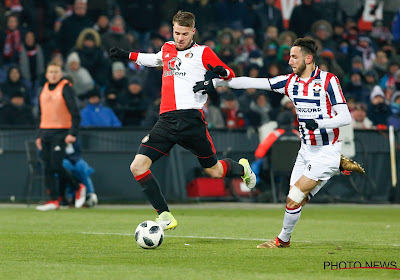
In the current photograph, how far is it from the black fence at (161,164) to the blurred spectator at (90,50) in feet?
7.62

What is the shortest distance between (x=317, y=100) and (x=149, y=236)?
84.9 inches

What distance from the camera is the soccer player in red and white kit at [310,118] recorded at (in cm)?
909

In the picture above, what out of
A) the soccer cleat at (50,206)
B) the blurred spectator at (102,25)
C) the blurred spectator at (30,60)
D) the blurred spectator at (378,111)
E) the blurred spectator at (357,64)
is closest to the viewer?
the soccer cleat at (50,206)

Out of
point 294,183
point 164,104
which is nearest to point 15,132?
point 164,104

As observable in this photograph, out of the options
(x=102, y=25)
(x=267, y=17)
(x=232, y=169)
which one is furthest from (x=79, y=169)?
(x=267, y=17)

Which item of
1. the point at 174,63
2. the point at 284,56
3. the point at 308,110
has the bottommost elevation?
the point at 284,56

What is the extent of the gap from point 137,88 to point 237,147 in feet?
7.91

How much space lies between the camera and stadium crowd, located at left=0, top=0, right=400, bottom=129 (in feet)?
60.8

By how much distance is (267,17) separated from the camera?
76.5 ft

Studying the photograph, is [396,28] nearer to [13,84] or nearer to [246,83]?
[13,84]

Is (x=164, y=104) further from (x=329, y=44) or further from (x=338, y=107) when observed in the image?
(x=329, y=44)

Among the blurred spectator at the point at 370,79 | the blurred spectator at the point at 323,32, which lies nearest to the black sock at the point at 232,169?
the blurred spectator at the point at 370,79
